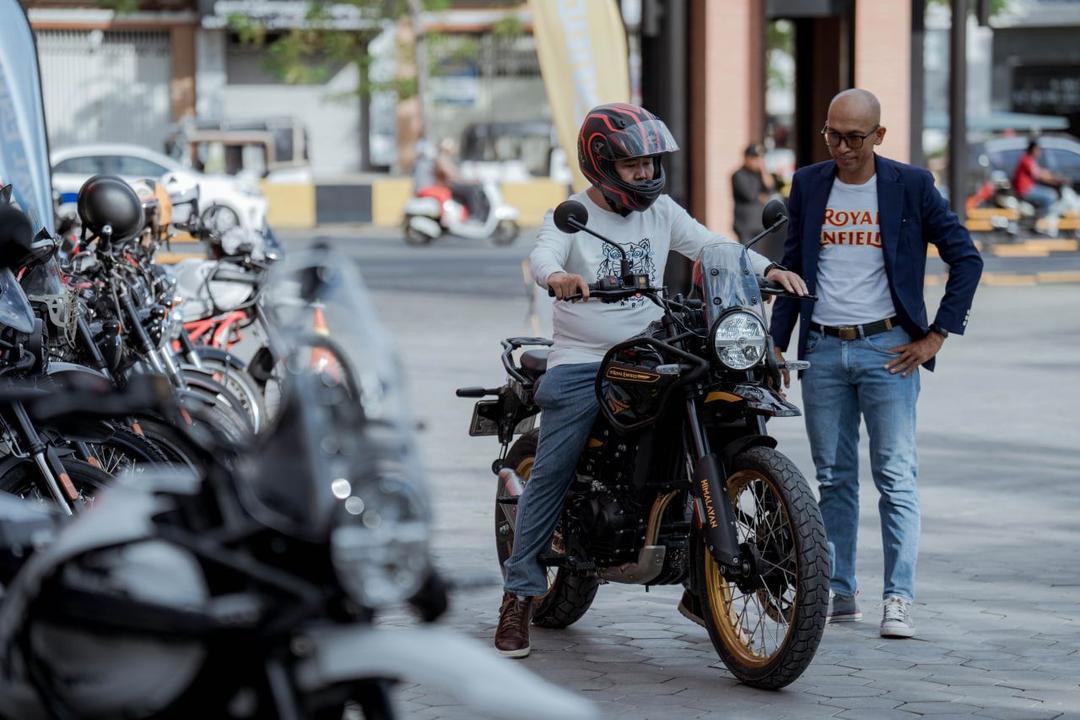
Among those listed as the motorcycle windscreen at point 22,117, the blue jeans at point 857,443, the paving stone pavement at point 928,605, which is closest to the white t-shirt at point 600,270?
the blue jeans at point 857,443

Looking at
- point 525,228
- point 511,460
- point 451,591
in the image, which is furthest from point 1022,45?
point 451,591

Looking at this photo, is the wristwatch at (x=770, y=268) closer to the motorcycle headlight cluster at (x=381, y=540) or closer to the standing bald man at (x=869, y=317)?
the standing bald man at (x=869, y=317)

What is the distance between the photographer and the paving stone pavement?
18.0 feet

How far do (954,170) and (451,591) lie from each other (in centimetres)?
2174

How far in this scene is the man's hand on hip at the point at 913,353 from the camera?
644 cm

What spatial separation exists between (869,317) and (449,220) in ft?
80.1

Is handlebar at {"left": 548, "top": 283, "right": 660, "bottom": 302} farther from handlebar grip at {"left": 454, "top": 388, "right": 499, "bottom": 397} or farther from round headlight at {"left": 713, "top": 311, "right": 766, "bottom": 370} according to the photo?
handlebar grip at {"left": 454, "top": 388, "right": 499, "bottom": 397}

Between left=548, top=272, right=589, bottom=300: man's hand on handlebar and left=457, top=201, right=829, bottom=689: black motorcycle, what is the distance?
7 centimetres

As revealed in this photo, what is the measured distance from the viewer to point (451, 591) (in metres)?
3.20

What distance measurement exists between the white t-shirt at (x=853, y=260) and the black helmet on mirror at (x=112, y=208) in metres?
3.36

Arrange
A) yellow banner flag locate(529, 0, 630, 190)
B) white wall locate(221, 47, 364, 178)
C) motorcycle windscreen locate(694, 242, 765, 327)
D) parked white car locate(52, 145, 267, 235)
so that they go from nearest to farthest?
1. motorcycle windscreen locate(694, 242, 765, 327)
2. yellow banner flag locate(529, 0, 630, 190)
3. parked white car locate(52, 145, 267, 235)
4. white wall locate(221, 47, 364, 178)

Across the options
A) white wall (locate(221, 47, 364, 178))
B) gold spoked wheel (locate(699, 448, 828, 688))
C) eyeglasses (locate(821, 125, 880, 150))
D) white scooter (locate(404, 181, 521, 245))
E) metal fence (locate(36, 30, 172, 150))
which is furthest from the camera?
white wall (locate(221, 47, 364, 178))

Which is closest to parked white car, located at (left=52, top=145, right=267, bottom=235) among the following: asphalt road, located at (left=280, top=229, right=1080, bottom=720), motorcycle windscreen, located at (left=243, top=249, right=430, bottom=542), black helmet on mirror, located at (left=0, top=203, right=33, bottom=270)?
asphalt road, located at (left=280, top=229, right=1080, bottom=720)

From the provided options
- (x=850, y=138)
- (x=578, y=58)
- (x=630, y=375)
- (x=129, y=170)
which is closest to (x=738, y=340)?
(x=630, y=375)
